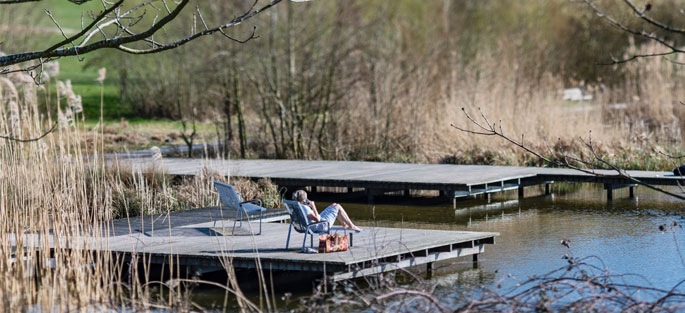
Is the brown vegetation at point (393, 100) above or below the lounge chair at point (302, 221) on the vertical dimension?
above

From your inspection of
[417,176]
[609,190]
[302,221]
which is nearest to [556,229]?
[609,190]

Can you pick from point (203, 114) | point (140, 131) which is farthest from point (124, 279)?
point (203, 114)

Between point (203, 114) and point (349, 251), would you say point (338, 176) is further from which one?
point (203, 114)

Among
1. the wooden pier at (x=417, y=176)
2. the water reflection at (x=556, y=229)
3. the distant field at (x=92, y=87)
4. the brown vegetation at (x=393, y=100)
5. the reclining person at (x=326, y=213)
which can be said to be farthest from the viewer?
the distant field at (x=92, y=87)

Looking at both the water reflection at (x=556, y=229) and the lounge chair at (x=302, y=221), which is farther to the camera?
the water reflection at (x=556, y=229)

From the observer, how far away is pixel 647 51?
21484mm

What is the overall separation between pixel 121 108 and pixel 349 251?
21678 mm

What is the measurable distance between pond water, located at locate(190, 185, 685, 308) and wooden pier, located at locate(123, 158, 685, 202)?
24cm

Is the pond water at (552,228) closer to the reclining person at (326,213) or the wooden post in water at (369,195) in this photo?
the wooden post in water at (369,195)

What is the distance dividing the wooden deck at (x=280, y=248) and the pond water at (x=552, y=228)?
25 centimetres

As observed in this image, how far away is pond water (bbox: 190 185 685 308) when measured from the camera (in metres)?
9.27

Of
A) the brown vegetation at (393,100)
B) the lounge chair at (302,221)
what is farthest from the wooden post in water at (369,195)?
the lounge chair at (302,221)

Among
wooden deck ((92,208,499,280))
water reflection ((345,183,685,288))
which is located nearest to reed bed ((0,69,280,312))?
wooden deck ((92,208,499,280))

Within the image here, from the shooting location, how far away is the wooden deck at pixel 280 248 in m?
8.61
